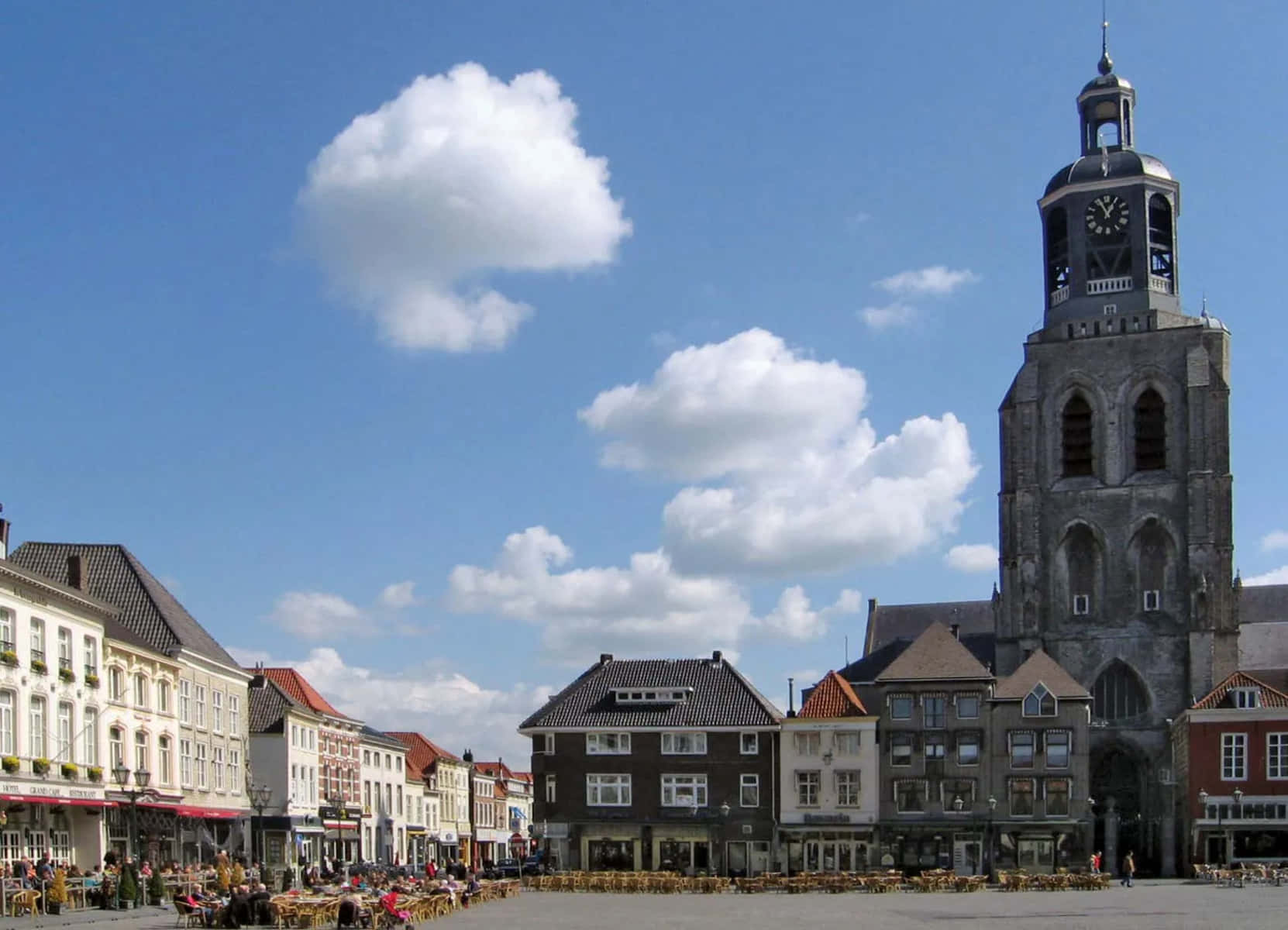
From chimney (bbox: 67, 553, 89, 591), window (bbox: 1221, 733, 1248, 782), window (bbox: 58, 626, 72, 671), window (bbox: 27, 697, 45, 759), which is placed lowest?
window (bbox: 1221, 733, 1248, 782)

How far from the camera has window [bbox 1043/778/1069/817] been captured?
75.5 m

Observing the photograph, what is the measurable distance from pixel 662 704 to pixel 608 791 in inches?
182

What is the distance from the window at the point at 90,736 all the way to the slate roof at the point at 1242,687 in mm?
Result: 50748

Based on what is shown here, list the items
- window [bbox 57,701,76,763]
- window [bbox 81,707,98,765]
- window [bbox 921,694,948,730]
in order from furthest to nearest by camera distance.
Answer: window [bbox 921,694,948,730] < window [bbox 81,707,98,765] < window [bbox 57,701,76,763]

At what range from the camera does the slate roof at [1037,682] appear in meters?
77.6

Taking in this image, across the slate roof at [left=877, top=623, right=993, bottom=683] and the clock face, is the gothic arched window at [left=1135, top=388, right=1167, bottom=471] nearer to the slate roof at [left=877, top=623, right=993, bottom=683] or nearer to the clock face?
the clock face

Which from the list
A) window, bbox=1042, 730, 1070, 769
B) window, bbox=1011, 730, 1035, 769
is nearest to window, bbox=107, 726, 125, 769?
window, bbox=1011, 730, 1035, 769

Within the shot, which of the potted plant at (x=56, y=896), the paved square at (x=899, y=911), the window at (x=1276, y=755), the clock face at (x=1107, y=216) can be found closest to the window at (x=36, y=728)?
the potted plant at (x=56, y=896)

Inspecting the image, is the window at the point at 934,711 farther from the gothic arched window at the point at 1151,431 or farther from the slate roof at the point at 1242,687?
the gothic arched window at the point at 1151,431

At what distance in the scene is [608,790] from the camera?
78.6m

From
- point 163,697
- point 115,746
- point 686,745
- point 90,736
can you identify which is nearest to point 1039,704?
point 686,745

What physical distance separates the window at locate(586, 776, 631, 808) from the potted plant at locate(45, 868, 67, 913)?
39218mm

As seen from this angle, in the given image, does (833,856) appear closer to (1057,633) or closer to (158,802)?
(1057,633)

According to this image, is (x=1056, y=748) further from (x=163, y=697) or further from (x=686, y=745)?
(x=163, y=697)
